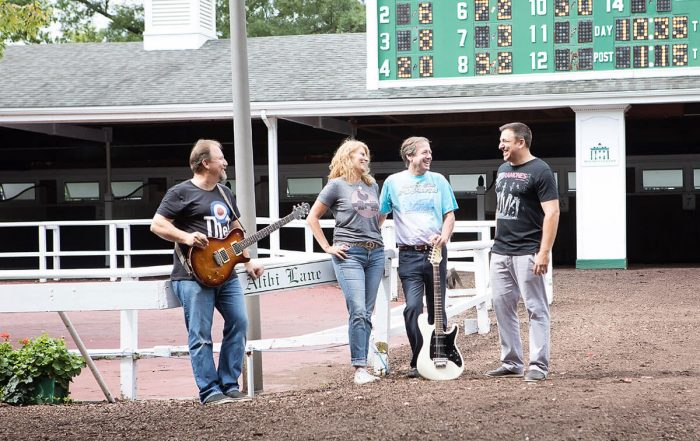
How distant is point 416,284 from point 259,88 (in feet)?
44.3

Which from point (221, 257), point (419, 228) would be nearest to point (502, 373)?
point (419, 228)

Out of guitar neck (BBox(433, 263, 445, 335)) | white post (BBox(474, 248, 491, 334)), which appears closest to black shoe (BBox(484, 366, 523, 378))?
guitar neck (BBox(433, 263, 445, 335))

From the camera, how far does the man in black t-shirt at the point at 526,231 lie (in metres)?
7.29

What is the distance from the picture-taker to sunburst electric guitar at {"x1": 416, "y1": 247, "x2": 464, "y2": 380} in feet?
25.0

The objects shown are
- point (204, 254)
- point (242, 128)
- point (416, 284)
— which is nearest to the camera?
point (204, 254)

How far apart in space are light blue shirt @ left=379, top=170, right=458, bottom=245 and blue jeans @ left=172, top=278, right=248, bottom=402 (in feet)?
4.47

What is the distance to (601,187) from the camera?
1942 centimetres

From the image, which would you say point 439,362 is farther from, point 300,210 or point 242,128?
point 242,128

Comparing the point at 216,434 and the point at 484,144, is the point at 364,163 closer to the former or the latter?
the point at 216,434


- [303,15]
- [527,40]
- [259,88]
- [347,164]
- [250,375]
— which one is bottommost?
[250,375]

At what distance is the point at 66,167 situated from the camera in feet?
89.3

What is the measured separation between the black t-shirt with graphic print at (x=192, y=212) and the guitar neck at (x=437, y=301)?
1.60m

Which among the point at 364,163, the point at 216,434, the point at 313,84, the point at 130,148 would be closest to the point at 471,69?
the point at 313,84

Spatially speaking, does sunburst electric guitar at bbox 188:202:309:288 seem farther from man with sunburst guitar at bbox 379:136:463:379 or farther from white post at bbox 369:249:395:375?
→ white post at bbox 369:249:395:375
